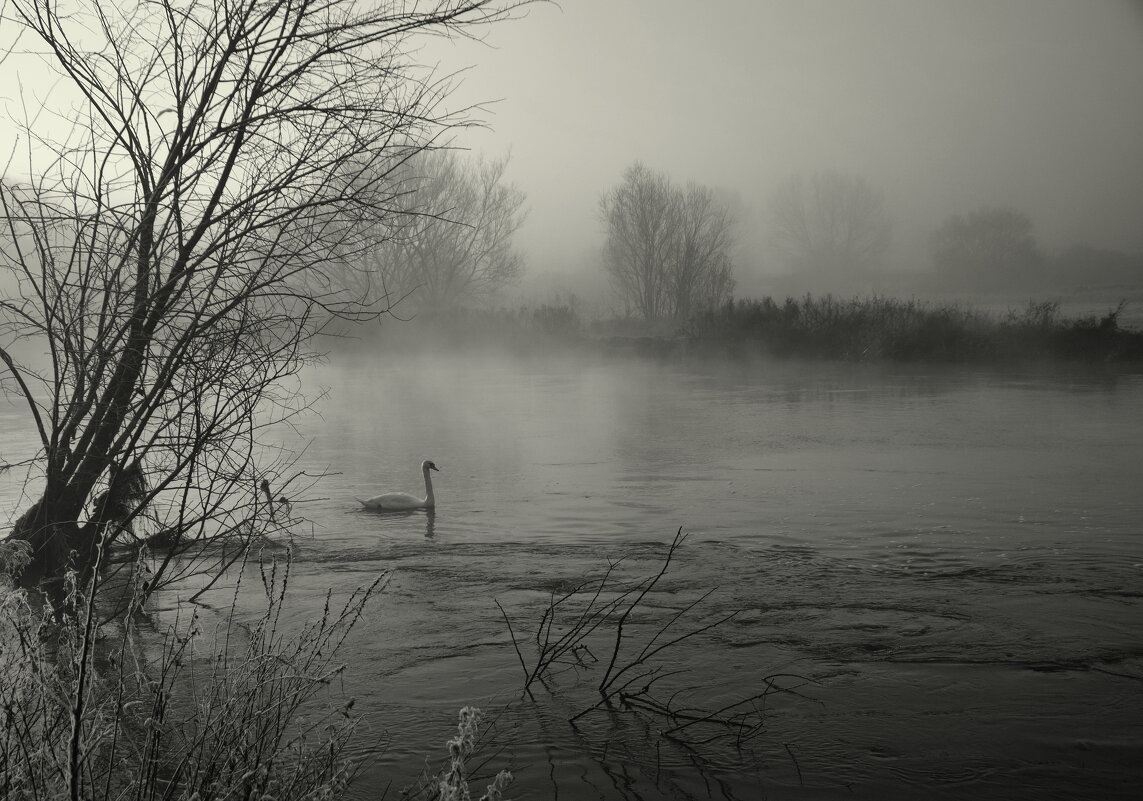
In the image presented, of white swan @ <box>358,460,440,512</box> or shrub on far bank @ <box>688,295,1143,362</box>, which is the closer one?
white swan @ <box>358,460,440,512</box>

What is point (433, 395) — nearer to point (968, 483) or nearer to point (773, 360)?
point (773, 360)

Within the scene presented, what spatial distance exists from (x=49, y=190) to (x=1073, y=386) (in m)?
24.4

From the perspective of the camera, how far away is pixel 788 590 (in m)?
7.36

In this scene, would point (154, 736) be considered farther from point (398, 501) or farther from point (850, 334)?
point (850, 334)

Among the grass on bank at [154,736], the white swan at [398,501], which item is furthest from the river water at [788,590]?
the grass on bank at [154,736]

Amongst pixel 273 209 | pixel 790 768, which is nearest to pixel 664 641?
pixel 790 768

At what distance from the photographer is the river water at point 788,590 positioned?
463cm

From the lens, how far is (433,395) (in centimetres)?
2584

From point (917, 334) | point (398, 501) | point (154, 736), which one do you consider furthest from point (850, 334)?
point (154, 736)

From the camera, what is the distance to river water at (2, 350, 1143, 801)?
4.63 metres

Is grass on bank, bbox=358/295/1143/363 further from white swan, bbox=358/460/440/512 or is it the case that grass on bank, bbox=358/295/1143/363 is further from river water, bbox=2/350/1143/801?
white swan, bbox=358/460/440/512

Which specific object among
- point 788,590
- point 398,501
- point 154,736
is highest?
point 154,736

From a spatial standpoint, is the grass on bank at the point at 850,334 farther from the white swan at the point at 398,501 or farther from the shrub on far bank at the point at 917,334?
the white swan at the point at 398,501

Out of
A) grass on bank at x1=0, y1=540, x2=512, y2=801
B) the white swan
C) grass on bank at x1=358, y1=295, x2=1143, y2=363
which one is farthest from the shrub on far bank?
grass on bank at x1=0, y1=540, x2=512, y2=801
